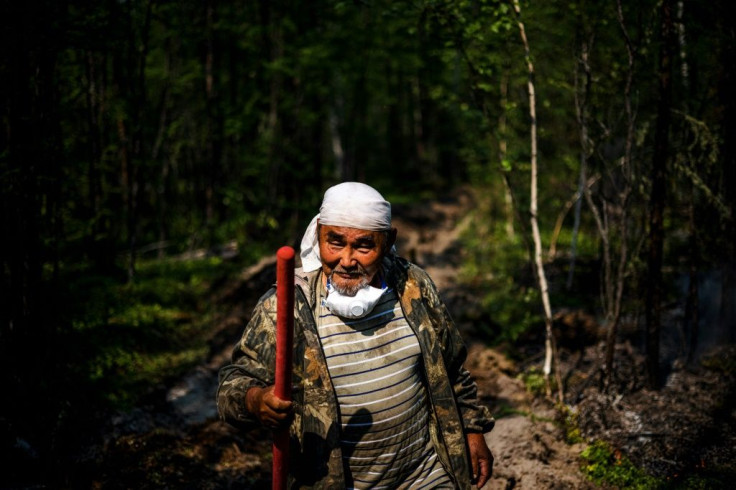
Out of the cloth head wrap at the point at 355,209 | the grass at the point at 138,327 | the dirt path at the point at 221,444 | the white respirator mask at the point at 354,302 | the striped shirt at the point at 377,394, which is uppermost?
the cloth head wrap at the point at 355,209

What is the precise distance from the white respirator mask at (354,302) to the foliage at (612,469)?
302 centimetres

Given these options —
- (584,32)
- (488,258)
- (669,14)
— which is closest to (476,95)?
(584,32)

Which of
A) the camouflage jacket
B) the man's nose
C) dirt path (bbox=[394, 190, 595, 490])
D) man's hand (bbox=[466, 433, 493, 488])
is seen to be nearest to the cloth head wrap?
the man's nose

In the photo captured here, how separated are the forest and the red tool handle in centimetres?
311

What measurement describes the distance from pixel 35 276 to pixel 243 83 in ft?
33.0

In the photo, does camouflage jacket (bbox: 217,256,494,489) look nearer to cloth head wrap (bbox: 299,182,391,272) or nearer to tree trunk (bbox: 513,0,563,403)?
cloth head wrap (bbox: 299,182,391,272)

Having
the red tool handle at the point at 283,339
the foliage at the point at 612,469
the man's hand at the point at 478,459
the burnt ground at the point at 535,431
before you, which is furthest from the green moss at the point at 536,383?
the red tool handle at the point at 283,339

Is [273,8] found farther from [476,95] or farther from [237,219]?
[476,95]

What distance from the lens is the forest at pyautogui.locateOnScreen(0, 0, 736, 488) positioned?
4.36m

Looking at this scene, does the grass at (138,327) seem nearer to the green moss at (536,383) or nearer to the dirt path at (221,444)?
the dirt path at (221,444)

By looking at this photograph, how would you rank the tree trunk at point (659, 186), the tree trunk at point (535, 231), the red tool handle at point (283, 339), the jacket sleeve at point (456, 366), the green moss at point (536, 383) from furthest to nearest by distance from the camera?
1. the green moss at point (536, 383)
2. the tree trunk at point (535, 231)
3. the tree trunk at point (659, 186)
4. the jacket sleeve at point (456, 366)
5. the red tool handle at point (283, 339)

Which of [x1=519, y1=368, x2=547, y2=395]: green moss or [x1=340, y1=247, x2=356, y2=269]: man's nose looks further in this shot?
[x1=519, y1=368, x2=547, y2=395]: green moss

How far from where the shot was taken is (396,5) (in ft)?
14.9

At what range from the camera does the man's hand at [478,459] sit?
2.36 m
